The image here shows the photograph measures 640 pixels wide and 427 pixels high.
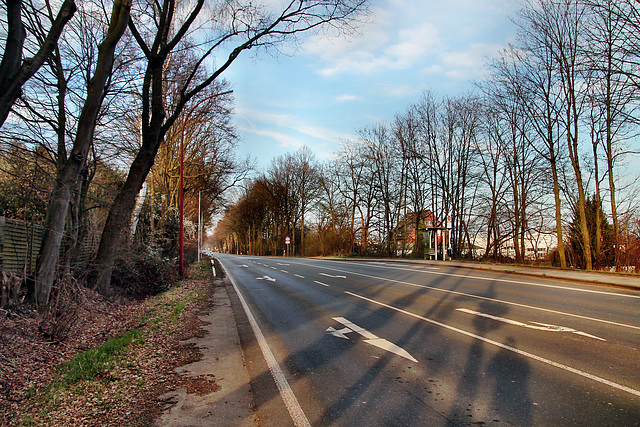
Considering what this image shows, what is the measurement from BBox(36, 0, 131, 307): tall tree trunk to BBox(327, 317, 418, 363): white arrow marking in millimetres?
5998

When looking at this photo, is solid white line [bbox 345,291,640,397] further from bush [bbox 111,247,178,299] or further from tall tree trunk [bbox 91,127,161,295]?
bush [bbox 111,247,178,299]

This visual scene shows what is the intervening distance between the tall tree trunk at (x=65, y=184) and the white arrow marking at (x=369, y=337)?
5998 millimetres

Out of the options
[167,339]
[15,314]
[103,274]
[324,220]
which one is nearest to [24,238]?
[103,274]

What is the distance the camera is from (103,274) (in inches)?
419

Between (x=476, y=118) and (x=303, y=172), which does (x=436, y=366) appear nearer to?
(x=476, y=118)

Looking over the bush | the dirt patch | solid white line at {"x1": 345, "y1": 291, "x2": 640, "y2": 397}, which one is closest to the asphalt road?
solid white line at {"x1": 345, "y1": 291, "x2": 640, "y2": 397}

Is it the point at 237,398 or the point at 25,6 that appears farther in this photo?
the point at 25,6

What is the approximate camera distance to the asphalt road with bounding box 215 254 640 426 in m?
3.95

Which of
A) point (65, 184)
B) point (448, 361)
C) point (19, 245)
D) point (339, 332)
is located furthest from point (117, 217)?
point (448, 361)

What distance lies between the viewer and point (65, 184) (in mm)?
8031

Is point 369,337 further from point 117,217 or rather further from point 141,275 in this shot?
point 141,275

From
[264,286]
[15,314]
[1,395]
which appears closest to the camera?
[1,395]

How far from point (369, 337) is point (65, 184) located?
6.97 meters

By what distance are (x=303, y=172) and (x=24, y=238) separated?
48842 millimetres
